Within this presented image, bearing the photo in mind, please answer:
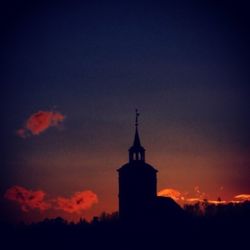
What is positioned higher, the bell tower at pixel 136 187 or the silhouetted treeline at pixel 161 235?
the bell tower at pixel 136 187

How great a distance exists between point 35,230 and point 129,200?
3007 cm

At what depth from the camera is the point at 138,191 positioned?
7512cm

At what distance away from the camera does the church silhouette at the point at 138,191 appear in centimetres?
7481

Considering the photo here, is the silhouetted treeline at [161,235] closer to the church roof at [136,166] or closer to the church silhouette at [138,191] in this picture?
the church silhouette at [138,191]

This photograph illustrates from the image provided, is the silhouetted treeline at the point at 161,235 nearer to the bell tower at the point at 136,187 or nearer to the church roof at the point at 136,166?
the bell tower at the point at 136,187

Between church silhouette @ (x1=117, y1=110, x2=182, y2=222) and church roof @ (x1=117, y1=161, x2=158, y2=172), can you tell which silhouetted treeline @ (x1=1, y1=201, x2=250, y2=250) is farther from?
church roof @ (x1=117, y1=161, x2=158, y2=172)

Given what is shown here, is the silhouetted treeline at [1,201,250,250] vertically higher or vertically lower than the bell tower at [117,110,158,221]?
lower

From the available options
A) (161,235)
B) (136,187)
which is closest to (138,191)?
(136,187)

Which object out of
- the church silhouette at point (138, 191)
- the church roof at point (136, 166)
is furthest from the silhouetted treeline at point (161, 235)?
the church roof at point (136, 166)

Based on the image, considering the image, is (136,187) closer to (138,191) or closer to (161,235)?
(138,191)

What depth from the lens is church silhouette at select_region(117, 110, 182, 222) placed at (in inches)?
2945

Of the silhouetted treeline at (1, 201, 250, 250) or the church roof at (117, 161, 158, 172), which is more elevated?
the church roof at (117, 161, 158, 172)

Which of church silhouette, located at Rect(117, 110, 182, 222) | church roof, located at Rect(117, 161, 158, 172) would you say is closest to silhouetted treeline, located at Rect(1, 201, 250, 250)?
church silhouette, located at Rect(117, 110, 182, 222)

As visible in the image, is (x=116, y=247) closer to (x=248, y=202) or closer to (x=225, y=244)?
(x=225, y=244)
